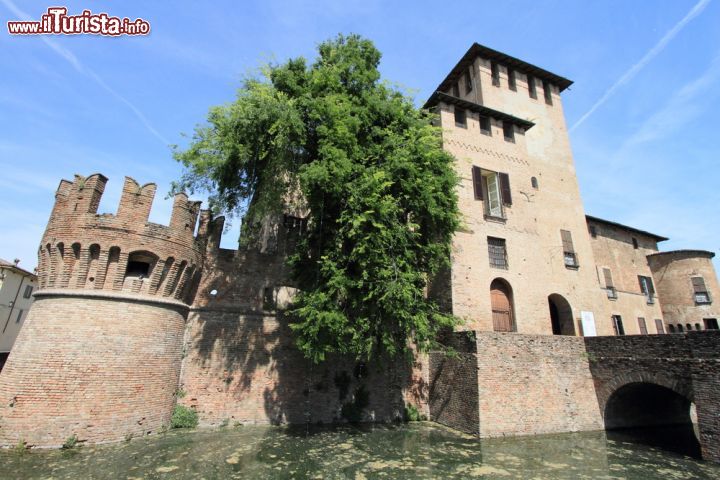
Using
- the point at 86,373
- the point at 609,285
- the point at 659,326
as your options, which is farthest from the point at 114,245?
the point at 659,326

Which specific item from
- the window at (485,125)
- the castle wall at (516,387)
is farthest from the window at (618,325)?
the window at (485,125)

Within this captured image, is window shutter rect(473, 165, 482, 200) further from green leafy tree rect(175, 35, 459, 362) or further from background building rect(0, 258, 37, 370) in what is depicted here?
background building rect(0, 258, 37, 370)

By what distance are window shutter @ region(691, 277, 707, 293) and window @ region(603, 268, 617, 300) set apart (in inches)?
312

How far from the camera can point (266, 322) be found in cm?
1513

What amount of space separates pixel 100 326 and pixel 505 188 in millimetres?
18765

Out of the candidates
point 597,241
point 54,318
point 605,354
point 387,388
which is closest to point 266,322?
point 387,388

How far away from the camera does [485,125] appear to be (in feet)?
67.3

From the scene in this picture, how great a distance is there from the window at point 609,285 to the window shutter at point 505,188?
450 inches

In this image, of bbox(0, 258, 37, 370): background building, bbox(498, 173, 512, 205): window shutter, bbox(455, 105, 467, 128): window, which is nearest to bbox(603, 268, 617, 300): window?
bbox(498, 173, 512, 205): window shutter

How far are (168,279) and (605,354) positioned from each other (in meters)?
17.2

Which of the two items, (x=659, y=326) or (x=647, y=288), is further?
(x=647, y=288)

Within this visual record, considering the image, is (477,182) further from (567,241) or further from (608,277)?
(608,277)

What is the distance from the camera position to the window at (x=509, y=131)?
20.8 metres

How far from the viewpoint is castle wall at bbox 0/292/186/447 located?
395 inches
